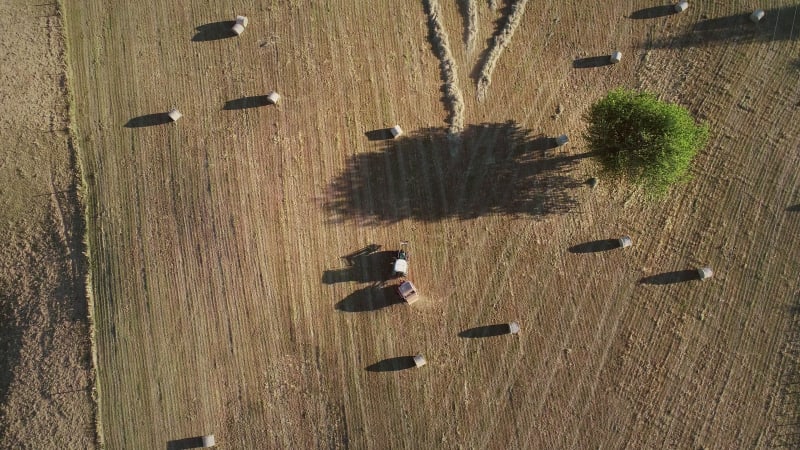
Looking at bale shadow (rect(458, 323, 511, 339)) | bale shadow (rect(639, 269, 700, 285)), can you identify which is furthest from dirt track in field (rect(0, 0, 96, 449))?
bale shadow (rect(639, 269, 700, 285))

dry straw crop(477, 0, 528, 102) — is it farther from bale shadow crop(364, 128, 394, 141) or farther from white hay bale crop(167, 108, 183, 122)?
white hay bale crop(167, 108, 183, 122)

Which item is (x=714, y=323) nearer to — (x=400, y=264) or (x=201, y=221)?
(x=400, y=264)

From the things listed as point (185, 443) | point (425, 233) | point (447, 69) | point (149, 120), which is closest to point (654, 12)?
point (447, 69)

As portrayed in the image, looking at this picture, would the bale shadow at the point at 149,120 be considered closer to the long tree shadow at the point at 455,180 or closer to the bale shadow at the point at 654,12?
the long tree shadow at the point at 455,180

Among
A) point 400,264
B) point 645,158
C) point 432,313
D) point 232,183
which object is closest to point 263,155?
point 232,183

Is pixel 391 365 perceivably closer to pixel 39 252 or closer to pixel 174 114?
pixel 174 114

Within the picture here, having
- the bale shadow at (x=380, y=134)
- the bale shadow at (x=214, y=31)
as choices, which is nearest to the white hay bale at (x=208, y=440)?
the bale shadow at (x=380, y=134)

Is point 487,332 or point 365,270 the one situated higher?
point 365,270
